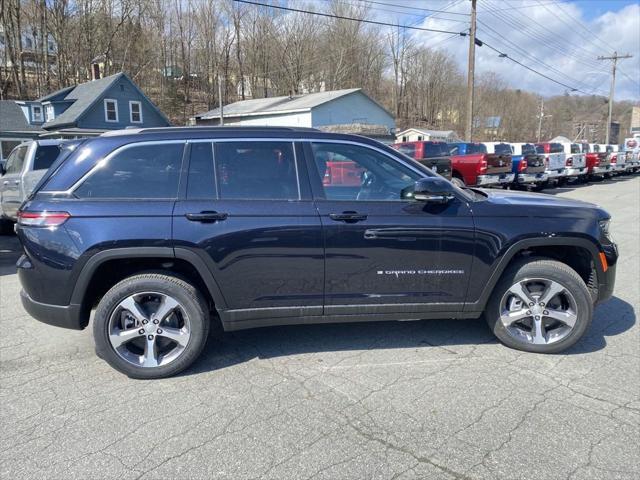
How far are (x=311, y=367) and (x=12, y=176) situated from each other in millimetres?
8321

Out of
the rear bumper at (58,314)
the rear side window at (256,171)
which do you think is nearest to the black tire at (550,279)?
the rear side window at (256,171)

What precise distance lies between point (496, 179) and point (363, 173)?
1376 cm

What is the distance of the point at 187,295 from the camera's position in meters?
3.47

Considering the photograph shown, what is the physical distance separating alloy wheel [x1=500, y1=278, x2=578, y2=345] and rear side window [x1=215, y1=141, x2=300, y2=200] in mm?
1975

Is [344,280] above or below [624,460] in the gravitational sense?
above

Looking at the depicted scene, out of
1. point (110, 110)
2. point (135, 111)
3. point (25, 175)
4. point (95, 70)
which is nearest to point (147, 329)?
point (25, 175)

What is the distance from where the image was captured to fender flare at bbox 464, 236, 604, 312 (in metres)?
3.70

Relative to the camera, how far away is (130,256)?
3375 mm

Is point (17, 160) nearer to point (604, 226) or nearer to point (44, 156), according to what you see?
point (44, 156)

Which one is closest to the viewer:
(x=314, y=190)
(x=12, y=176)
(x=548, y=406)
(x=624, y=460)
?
(x=624, y=460)

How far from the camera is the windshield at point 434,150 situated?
53.1 ft

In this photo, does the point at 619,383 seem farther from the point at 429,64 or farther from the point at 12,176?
the point at 429,64

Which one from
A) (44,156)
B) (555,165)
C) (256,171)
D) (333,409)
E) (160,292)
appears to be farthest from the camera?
(555,165)

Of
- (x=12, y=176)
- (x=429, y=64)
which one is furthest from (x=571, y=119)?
(x=12, y=176)
